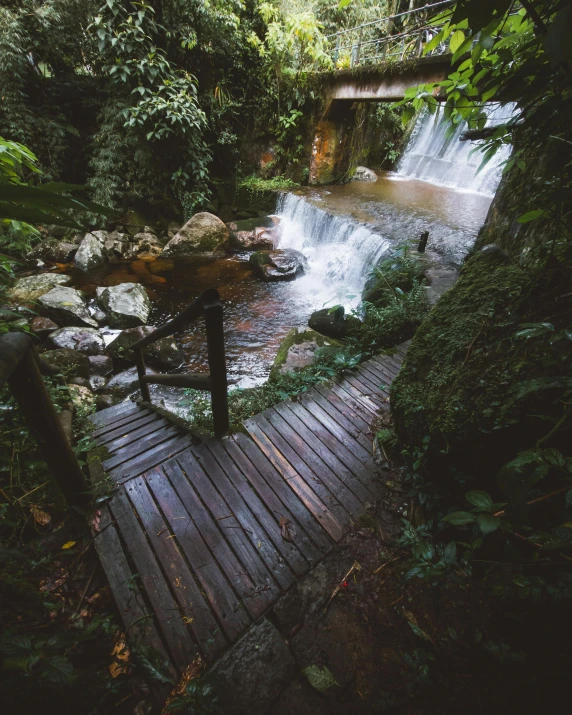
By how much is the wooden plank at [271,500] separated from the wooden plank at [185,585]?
19.7 inches

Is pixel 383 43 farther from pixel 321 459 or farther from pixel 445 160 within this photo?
pixel 321 459

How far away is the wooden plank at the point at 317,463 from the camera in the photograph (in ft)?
8.02

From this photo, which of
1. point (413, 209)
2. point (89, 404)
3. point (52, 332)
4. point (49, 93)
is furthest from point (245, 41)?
point (89, 404)

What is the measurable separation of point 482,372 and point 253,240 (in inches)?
358

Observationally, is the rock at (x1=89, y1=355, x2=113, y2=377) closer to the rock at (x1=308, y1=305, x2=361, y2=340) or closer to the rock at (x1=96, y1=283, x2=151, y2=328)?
the rock at (x1=96, y1=283, x2=151, y2=328)

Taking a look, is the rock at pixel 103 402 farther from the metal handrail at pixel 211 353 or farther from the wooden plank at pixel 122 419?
the metal handrail at pixel 211 353

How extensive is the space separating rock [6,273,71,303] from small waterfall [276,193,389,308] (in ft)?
18.4

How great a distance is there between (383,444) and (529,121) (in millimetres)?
2315

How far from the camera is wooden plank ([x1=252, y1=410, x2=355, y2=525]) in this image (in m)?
2.38

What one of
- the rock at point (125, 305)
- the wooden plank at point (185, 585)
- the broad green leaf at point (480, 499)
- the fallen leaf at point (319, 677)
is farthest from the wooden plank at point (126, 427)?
the rock at point (125, 305)

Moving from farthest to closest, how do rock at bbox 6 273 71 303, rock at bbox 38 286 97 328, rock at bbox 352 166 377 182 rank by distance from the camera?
rock at bbox 352 166 377 182 → rock at bbox 6 273 71 303 → rock at bbox 38 286 97 328

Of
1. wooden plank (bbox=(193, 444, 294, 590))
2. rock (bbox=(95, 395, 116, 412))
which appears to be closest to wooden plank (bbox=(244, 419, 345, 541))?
wooden plank (bbox=(193, 444, 294, 590))

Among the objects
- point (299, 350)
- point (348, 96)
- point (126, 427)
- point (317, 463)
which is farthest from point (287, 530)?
point (348, 96)

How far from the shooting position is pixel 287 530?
2.21m
